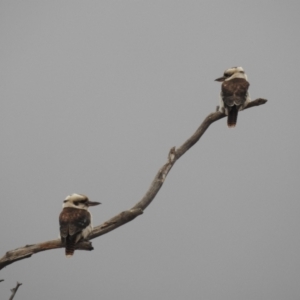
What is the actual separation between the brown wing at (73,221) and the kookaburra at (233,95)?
226 cm

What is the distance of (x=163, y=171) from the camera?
262 inches

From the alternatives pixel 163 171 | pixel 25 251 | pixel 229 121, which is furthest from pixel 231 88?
pixel 25 251

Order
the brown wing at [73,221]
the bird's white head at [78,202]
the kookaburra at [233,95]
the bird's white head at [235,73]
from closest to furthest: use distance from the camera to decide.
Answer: the brown wing at [73,221]
the bird's white head at [78,202]
the kookaburra at [233,95]
the bird's white head at [235,73]

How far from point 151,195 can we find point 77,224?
86cm

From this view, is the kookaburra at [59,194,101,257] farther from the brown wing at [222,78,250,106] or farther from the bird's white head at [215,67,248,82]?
the bird's white head at [215,67,248,82]

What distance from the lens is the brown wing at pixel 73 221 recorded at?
21.7 ft

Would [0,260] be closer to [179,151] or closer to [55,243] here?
[55,243]

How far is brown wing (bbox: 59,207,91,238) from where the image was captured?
662 cm

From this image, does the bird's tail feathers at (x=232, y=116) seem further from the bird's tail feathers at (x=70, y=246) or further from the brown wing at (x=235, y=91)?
the bird's tail feathers at (x=70, y=246)

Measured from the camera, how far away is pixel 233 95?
28.4 ft

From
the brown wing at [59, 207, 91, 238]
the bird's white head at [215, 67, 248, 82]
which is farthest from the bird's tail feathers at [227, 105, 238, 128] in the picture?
the brown wing at [59, 207, 91, 238]

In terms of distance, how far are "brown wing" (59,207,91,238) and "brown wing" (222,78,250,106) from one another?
2470 millimetres

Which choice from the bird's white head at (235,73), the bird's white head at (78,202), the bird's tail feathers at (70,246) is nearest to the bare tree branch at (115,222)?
the bird's tail feathers at (70,246)

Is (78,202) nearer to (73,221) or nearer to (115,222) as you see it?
(73,221)
